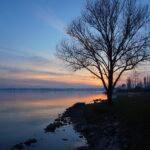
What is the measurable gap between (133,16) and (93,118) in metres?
11.3

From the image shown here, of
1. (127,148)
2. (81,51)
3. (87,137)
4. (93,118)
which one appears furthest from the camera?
(81,51)

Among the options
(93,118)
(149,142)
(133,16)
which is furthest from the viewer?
(133,16)

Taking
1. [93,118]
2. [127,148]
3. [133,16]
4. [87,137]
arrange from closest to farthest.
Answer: [127,148] < [87,137] < [93,118] < [133,16]

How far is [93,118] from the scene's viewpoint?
28.4m

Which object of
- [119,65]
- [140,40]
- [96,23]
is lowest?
[119,65]

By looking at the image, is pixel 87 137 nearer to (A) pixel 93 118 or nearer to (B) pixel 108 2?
(A) pixel 93 118

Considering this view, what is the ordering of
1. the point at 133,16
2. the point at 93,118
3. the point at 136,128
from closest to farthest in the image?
the point at 136,128, the point at 93,118, the point at 133,16

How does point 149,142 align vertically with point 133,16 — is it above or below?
below

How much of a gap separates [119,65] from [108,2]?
673 cm

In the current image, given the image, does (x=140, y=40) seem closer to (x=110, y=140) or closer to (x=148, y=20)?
(x=148, y=20)

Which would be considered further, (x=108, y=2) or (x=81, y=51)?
(x=81, y=51)

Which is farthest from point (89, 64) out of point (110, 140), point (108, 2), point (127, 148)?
point (127, 148)

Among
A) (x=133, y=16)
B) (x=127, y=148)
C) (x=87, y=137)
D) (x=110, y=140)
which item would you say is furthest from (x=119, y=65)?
(x=127, y=148)

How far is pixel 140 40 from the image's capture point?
101ft
